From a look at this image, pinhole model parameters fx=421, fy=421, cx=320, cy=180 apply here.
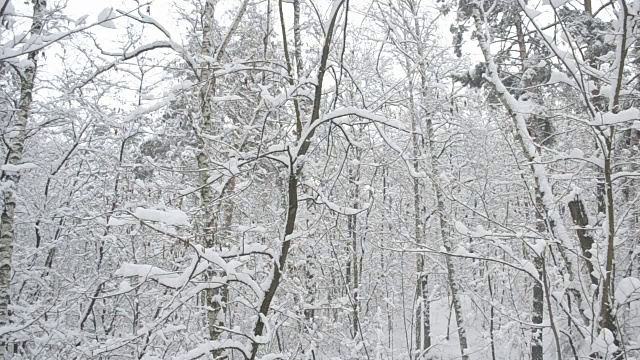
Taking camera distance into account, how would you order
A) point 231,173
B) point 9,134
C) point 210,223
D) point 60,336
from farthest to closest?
point 60,336
point 9,134
point 210,223
point 231,173

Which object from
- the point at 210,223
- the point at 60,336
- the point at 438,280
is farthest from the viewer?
the point at 438,280

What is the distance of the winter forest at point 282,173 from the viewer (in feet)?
7.61

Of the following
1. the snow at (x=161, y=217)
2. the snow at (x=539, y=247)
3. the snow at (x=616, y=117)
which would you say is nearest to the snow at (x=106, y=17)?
the snow at (x=161, y=217)

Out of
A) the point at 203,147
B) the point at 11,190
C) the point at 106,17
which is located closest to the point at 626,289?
the point at 106,17

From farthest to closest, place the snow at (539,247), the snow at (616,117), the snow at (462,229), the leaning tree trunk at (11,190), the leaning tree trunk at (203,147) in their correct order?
the leaning tree trunk at (11,190) → the leaning tree trunk at (203,147) → the snow at (462,229) → the snow at (539,247) → the snow at (616,117)

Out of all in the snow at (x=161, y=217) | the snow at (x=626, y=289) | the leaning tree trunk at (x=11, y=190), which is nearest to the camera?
the snow at (x=161, y=217)

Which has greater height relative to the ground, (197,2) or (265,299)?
(197,2)

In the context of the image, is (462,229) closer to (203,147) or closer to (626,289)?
(626,289)

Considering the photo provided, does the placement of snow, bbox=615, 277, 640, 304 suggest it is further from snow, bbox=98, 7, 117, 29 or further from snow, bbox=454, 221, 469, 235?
snow, bbox=98, 7, 117, 29

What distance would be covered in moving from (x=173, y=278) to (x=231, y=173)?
0.67 metres

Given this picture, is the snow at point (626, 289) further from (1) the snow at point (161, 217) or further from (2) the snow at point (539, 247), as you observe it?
(1) the snow at point (161, 217)

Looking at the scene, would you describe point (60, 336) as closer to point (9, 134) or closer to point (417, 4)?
point (9, 134)

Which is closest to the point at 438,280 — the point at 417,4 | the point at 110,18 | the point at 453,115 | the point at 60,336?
the point at 453,115

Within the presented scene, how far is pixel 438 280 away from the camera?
75.0 feet
